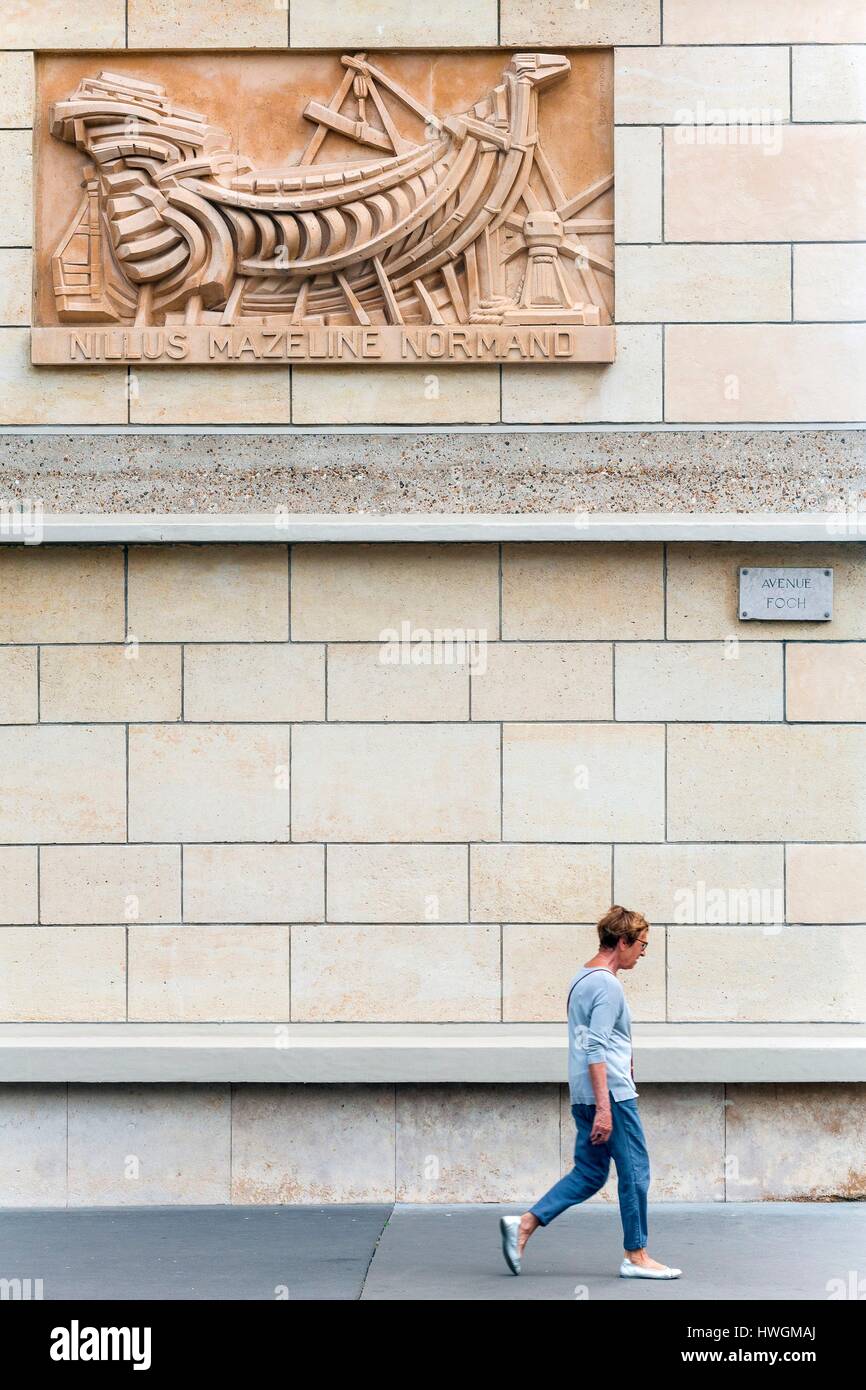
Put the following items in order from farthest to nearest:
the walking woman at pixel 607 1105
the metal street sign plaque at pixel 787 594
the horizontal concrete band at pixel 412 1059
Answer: the metal street sign plaque at pixel 787 594 → the horizontal concrete band at pixel 412 1059 → the walking woman at pixel 607 1105

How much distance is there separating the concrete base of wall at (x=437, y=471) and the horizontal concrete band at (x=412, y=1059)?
126 inches

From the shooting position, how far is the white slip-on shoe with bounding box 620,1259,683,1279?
6.99 metres

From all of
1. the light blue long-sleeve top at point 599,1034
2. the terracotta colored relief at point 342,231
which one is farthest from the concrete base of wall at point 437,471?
the light blue long-sleeve top at point 599,1034

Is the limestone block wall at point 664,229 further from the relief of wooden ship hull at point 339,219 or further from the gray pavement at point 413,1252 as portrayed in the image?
the gray pavement at point 413,1252

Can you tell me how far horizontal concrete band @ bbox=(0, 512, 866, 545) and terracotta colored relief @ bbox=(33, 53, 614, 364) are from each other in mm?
1029

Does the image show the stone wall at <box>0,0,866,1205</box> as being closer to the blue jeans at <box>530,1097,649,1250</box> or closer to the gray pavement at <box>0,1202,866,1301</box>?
the gray pavement at <box>0,1202,866,1301</box>

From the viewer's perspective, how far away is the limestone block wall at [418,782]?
879 centimetres

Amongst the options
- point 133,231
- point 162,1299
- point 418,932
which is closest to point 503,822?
point 418,932

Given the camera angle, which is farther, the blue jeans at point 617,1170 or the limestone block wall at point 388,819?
the limestone block wall at point 388,819

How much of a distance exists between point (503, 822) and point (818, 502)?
9.03ft

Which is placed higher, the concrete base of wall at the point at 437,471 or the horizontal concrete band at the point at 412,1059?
the concrete base of wall at the point at 437,471

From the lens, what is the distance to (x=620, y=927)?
23.0 ft

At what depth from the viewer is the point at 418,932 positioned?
347 inches

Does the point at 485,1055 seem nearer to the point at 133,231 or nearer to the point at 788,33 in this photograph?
the point at 133,231
